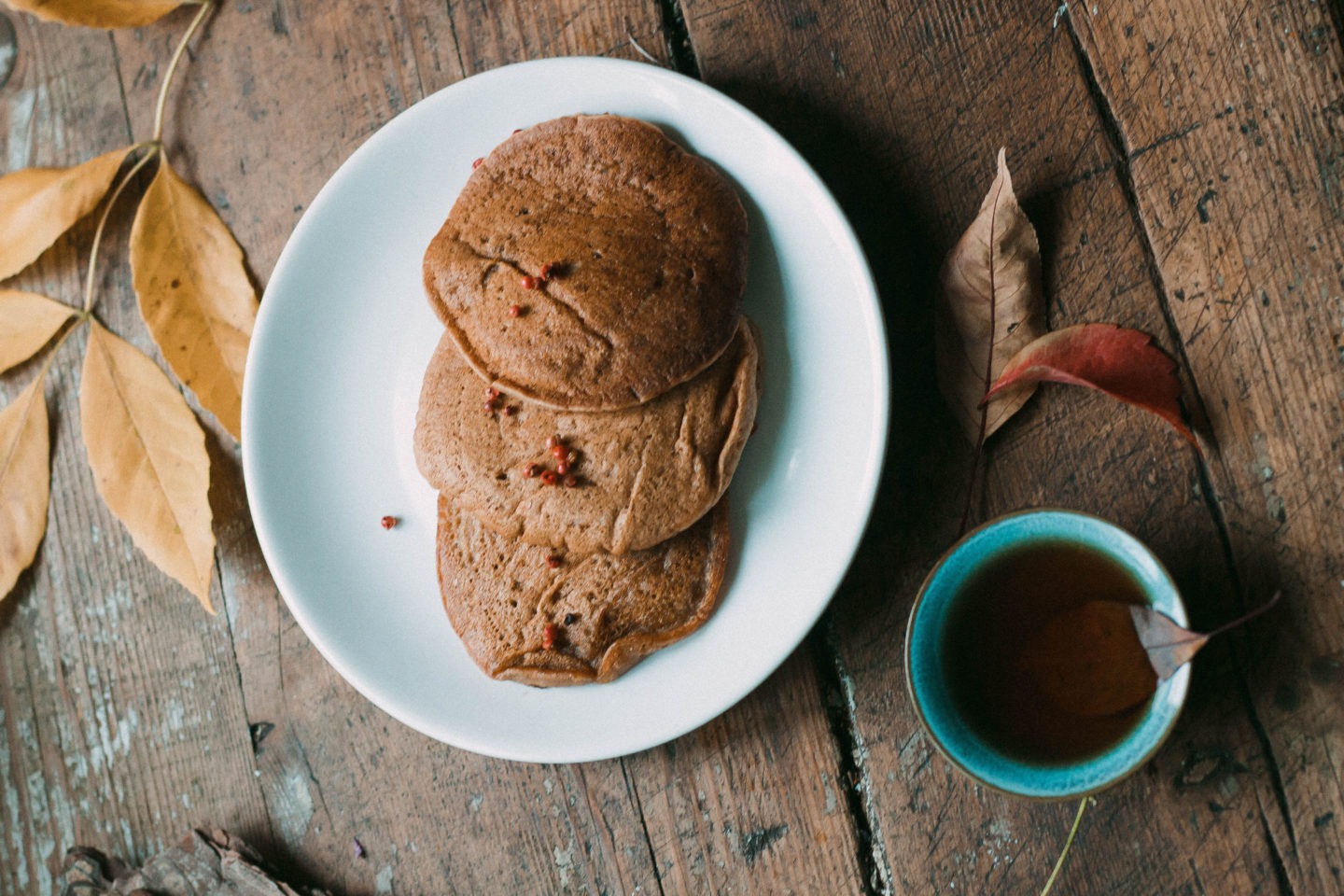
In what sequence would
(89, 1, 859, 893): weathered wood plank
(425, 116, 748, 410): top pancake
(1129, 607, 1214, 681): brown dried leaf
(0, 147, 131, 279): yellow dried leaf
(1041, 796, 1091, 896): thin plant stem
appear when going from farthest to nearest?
(0, 147, 131, 279): yellow dried leaf, (89, 1, 859, 893): weathered wood plank, (1041, 796, 1091, 896): thin plant stem, (425, 116, 748, 410): top pancake, (1129, 607, 1214, 681): brown dried leaf

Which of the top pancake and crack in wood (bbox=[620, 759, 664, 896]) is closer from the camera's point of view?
the top pancake

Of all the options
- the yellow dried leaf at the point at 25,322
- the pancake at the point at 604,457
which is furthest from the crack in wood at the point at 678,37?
the yellow dried leaf at the point at 25,322

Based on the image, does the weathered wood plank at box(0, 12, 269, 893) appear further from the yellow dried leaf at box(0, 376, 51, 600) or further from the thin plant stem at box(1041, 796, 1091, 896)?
the thin plant stem at box(1041, 796, 1091, 896)

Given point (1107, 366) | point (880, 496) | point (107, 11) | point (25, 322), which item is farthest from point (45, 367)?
point (1107, 366)

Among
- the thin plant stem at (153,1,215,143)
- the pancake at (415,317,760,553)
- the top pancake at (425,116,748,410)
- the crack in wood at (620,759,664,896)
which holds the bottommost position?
the crack in wood at (620,759,664,896)

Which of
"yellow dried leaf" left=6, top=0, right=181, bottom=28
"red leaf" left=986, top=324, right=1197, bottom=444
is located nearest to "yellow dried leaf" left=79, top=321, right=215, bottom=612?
"yellow dried leaf" left=6, top=0, right=181, bottom=28

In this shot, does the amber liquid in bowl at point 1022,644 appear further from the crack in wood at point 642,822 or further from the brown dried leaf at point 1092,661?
the crack in wood at point 642,822

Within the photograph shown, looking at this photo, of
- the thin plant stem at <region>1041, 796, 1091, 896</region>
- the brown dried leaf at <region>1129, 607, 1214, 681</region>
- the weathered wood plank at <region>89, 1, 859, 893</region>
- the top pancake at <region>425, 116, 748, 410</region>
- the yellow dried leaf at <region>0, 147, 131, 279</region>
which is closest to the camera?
the brown dried leaf at <region>1129, 607, 1214, 681</region>

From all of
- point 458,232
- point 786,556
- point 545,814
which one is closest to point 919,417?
point 786,556
